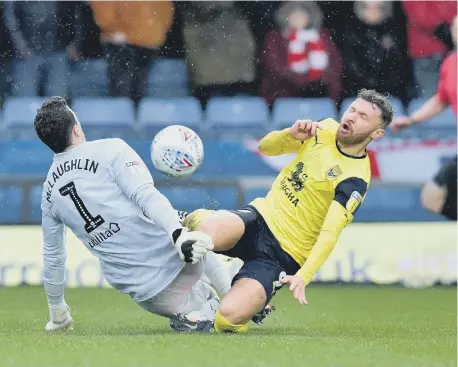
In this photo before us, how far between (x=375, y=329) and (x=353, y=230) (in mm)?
3898

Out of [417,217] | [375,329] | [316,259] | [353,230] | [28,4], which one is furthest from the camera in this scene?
[28,4]

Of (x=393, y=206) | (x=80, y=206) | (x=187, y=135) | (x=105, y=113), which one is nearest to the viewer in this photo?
(x=80, y=206)

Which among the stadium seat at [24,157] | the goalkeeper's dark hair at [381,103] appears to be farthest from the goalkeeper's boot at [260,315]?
the stadium seat at [24,157]

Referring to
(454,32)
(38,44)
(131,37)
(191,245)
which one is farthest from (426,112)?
(191,245)

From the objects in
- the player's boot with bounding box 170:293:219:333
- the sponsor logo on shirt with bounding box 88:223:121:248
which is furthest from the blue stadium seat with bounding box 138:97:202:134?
the sponsor logo on shirt with bounding box 88:223:121:248

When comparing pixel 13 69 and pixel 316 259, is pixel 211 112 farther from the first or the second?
pixel 316 259

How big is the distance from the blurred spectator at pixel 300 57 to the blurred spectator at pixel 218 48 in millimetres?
230

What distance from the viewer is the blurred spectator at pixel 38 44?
525 inches

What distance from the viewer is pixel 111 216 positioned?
260 inches

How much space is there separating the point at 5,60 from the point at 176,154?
6988 millimetres

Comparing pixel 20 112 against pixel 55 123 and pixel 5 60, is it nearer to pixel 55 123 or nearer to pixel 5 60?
pixel 5 60

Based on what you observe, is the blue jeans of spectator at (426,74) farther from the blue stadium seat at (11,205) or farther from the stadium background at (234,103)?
the blue stadium seat at (11,205)

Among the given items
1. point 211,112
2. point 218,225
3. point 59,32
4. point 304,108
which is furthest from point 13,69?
point 218,225

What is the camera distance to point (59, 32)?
13453 millimetres
